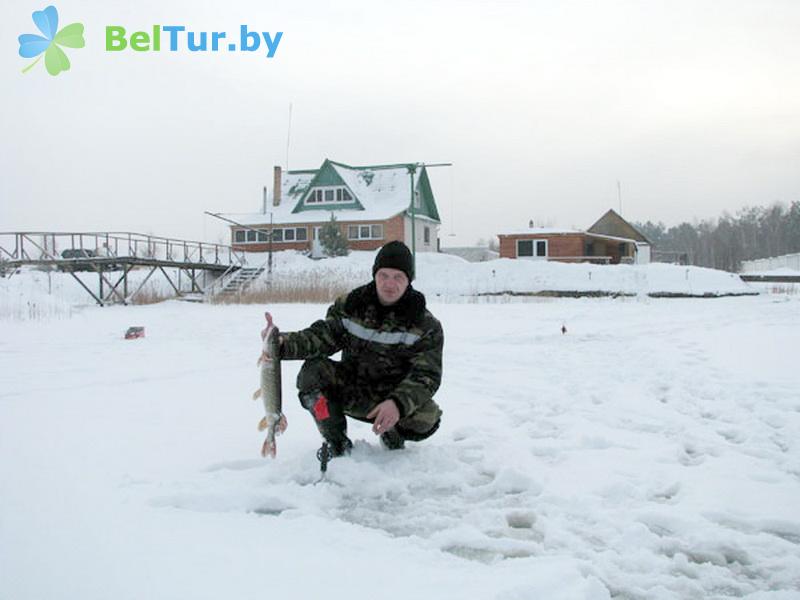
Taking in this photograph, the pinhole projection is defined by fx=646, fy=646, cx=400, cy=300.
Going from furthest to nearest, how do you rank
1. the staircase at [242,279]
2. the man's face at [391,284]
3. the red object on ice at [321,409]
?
the staircase at [242,279]
the man's face at [391,284]
the red object on ice at [321,409]

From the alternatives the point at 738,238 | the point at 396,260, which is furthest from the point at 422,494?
the point at 738,238

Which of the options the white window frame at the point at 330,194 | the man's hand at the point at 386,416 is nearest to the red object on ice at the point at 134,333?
the man's hand at the point at 386,416

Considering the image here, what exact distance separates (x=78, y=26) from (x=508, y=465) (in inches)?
452

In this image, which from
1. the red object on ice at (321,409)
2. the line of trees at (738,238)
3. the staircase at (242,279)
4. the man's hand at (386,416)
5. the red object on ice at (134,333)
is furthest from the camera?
the line of trees at (738,238)

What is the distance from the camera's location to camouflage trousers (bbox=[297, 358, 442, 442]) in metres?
3.46

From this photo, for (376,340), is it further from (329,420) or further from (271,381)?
(271,381)

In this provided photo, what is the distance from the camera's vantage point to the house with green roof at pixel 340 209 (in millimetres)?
40025

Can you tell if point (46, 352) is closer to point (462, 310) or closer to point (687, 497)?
point (687, 497)

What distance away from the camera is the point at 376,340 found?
3.64 metres

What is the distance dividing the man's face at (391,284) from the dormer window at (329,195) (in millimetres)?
38403

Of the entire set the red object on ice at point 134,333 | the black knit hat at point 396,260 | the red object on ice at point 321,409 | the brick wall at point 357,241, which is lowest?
the red object on ice at point 134,333

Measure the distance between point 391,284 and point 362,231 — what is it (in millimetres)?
37165

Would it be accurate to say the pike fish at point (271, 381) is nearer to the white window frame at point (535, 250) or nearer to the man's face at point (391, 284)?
the man's face at point (391, 284)

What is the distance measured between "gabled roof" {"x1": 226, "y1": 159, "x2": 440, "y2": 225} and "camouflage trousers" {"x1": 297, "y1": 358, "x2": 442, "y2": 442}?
35.8m
